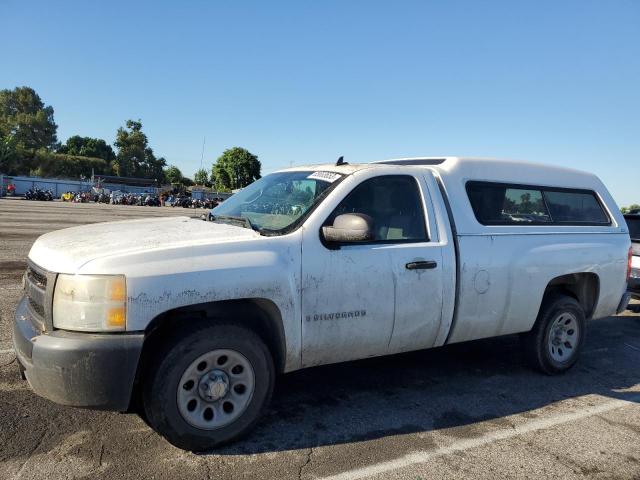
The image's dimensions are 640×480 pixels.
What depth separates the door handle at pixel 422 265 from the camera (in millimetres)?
3654

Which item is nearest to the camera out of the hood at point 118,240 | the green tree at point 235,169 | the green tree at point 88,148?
the hood at point 118,240

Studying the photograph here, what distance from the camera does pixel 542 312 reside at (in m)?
4.69

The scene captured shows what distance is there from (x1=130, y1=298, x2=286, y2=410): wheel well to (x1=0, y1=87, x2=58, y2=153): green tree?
112520 mm

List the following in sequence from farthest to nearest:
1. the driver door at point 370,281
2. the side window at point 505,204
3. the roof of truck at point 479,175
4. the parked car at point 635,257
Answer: the parked car at point 635,257, the side window at point 505,204, the roof of truck at point 479,175, the driver door at point 370,281

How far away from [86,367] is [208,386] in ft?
2.33

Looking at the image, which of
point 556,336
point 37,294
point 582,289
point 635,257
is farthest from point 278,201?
point 635,257

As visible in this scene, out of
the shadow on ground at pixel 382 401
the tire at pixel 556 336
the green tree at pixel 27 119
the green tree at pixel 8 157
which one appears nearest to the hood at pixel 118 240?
the shadow on ground at pixel 382 401

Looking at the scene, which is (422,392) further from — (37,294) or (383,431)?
(37,294)

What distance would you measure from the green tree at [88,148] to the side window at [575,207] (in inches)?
5241

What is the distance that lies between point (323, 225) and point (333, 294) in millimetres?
489

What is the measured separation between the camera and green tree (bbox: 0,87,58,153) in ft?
→ 325

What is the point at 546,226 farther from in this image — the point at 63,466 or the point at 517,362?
the point at 63,466

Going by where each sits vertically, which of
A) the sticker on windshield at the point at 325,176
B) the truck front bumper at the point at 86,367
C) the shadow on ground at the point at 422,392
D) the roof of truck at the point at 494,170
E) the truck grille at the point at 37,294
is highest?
the roof of truck at the point at 494,170

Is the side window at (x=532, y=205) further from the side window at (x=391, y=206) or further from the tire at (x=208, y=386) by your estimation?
the tire at (x=208, y=386)
